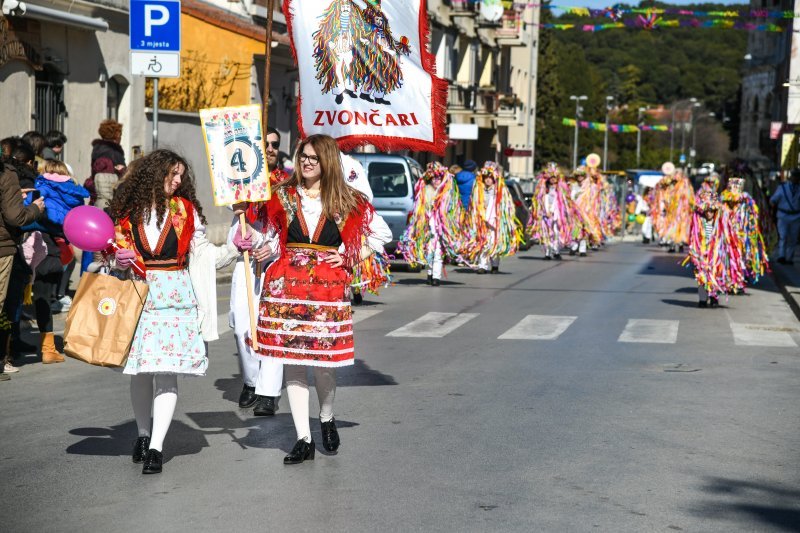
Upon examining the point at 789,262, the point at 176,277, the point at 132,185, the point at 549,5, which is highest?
the point at 549,5

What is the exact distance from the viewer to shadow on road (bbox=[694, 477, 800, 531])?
20.2 feet

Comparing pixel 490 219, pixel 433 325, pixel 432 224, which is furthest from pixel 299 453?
pixel 490 219

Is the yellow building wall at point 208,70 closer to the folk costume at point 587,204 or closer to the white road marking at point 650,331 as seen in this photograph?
the folk costume at point 587,204

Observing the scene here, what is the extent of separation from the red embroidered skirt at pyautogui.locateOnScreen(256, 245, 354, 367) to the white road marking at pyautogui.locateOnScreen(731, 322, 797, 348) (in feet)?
22.4

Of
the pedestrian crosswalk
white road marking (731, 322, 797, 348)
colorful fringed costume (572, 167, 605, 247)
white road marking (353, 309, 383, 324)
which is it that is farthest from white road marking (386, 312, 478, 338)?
colorful fringed costume (572, 167, 605, 247)

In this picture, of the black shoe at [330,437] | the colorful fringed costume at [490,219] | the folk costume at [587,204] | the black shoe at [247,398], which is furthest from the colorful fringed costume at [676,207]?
the black shoe at [330,437]

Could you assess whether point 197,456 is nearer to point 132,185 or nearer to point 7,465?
point 7,465

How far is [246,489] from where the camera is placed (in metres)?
6.52

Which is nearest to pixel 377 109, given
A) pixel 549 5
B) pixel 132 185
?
pixel 132 185

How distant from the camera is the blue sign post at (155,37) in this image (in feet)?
45.5

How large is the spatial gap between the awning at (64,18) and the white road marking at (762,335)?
32.1 ft

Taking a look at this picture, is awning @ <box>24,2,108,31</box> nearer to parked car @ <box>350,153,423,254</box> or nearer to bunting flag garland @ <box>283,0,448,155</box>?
parked car @ <box>350,153,423,254</box>

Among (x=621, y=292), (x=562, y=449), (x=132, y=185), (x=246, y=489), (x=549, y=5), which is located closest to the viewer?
(x=246, y=489)

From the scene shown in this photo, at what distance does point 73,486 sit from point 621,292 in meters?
13.1
